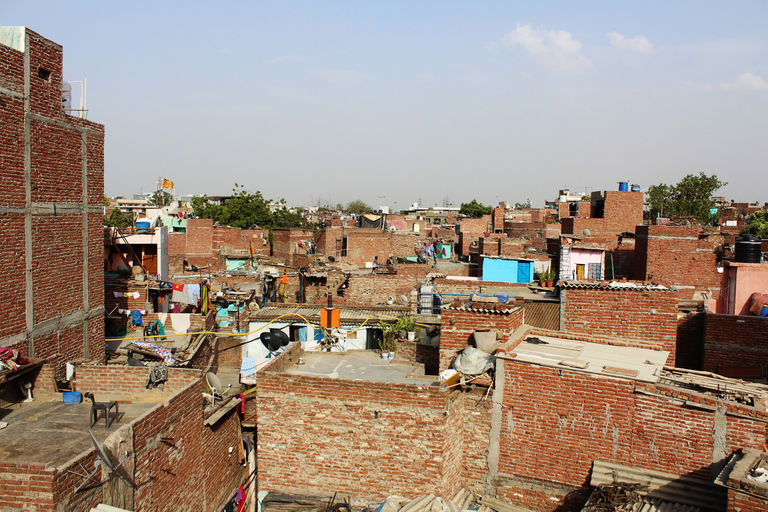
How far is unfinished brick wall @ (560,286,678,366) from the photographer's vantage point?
12.9 metres

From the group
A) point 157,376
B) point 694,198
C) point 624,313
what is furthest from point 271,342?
point 694,198

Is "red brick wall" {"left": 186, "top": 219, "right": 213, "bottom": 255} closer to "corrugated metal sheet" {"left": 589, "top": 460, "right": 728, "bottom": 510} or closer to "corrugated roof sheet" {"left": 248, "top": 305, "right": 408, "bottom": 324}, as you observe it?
"corrugated roof sheet" {"left": 248, "top": 305, "right": 408, "bottom": 324}

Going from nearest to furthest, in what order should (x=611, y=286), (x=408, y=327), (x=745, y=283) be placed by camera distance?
(x=611, y=286) → (x=408, y=327) → (x=745, y=283)

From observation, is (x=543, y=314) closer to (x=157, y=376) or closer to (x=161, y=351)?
(x=157, y=376)

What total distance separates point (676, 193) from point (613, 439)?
49.9 meters

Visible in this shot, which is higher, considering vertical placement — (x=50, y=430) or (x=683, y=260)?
(x=683, y=260)

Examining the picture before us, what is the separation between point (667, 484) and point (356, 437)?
200 inches

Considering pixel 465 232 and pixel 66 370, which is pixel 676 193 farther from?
pixel 66 370

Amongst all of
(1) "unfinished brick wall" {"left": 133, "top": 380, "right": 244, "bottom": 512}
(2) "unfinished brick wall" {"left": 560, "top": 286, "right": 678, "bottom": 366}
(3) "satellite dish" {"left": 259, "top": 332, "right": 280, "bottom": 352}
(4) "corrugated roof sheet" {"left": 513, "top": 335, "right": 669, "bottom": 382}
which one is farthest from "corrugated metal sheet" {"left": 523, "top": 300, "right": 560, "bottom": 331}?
(1) "unfinished brick wall" {"left": 133, "top": 380, "right": 244, "bottom": 512}

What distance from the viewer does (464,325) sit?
449 inches

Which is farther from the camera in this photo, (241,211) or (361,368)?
(241,211)

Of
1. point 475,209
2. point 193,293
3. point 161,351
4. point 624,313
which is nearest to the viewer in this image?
point 624,313

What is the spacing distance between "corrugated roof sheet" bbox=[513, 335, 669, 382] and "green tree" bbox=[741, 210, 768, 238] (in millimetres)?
35280

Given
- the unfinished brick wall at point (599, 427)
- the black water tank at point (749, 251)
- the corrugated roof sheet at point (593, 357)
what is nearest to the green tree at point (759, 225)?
the black water tank at point (749, 251)
